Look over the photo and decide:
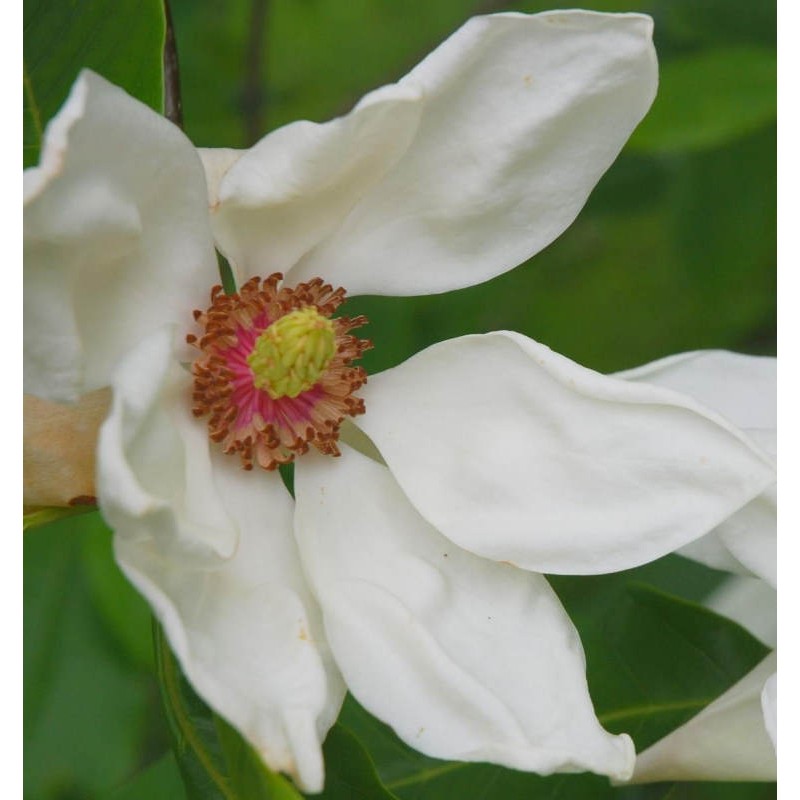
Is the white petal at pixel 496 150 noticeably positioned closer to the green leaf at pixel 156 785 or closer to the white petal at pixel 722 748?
the white petal at pixel 722 748

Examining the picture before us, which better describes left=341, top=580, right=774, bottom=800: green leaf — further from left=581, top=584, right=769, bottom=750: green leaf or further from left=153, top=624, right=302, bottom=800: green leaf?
left=153, top=624, right=302, bottom=800: green leaf

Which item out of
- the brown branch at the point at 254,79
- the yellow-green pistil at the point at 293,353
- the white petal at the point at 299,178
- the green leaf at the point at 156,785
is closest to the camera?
the white petal at the point at 299,178

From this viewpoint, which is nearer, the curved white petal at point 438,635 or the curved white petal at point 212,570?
the curved white petal at point 212,570

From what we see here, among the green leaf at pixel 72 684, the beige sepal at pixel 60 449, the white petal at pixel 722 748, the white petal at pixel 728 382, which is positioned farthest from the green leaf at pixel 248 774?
the green leaf at pixel 72 684

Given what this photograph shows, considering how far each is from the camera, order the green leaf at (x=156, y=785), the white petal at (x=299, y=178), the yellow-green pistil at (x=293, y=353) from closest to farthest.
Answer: the white petal at (x=299, y=178) < the yellow-green pistil at (x=293, y=353) < the green leaf at (x=156, y=785)

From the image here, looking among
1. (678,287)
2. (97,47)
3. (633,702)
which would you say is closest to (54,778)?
(633,702)

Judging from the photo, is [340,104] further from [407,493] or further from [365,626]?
[365,626]

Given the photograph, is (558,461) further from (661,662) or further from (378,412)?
(661,662)

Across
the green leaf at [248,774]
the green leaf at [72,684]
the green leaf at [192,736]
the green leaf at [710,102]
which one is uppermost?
the green leaf at [710,102]
